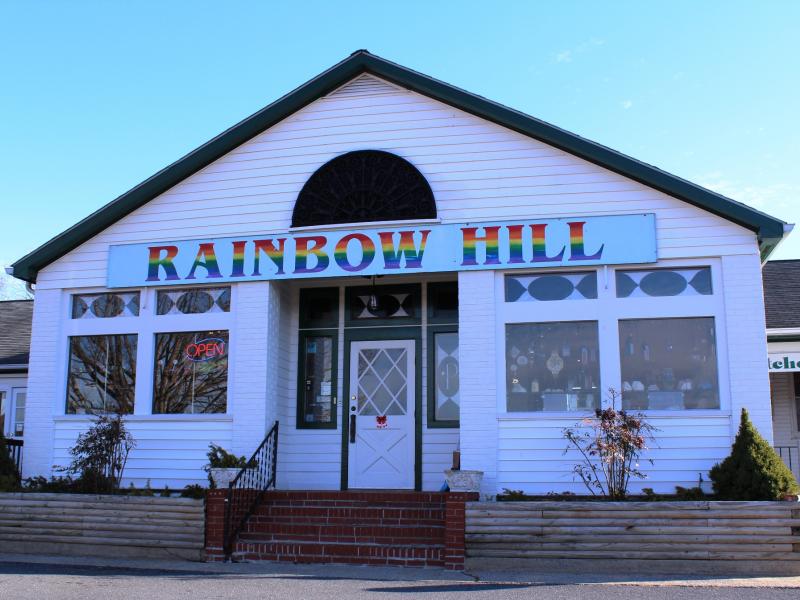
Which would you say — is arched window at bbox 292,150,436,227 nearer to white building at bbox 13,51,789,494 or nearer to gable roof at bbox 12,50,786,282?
white building at bbox 13,51,789,494

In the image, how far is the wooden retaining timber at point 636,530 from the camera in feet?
31.6

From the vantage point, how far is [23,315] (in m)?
21.4

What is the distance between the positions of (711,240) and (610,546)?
4.28 meters

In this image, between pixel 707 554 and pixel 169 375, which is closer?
pixel 707 554

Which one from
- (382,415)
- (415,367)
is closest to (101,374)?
(382,415)

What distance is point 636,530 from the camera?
9.84 meters

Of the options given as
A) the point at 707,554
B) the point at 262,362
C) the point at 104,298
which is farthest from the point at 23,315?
the point at 707,554

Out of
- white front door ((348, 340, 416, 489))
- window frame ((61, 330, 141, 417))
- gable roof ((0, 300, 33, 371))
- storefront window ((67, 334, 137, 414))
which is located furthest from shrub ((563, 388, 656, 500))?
gable roof ((0, 300, 33, 371))

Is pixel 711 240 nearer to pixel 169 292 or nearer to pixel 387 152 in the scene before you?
pixel 387 152

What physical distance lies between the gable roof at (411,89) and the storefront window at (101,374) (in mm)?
1566

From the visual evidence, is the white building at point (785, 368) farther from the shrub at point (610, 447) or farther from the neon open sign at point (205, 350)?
the neon open sign at point (205, 350)

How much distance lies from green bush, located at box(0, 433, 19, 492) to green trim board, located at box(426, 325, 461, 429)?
19.9 feet

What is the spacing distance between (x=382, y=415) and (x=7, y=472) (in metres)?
5.58

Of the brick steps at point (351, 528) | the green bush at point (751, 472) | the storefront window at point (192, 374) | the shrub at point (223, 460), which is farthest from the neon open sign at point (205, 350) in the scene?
the green bush at point (751, 472)
